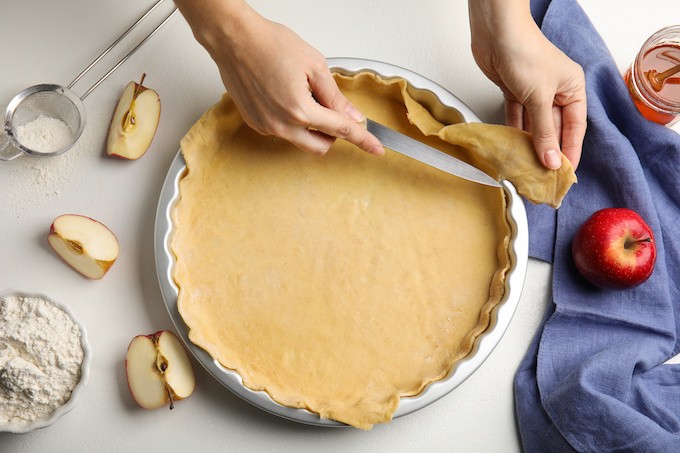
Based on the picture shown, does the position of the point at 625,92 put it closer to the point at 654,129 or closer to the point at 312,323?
the point at 654,129

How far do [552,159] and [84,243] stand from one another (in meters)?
0.86

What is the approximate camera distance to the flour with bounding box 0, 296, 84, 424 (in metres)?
1.16

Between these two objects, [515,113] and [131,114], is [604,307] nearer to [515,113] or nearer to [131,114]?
[515,113]

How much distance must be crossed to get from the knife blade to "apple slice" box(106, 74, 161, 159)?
0.44 m

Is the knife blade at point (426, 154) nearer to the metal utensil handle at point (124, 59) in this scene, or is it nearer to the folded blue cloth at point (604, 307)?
the folded blue cloth at point (604, 307)

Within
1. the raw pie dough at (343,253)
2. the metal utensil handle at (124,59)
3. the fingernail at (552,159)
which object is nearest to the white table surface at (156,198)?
the metal utensil handle at (124,59)

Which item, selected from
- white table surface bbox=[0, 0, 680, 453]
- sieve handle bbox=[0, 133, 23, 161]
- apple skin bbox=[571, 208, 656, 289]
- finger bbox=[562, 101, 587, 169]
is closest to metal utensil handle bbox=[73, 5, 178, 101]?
white table surface bbox=[0, 0, 680, 453]

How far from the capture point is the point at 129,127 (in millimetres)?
1312

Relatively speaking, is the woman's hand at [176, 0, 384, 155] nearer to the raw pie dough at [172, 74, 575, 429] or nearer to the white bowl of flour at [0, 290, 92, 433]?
the raw pie dough at [172, 74, 575, 429]

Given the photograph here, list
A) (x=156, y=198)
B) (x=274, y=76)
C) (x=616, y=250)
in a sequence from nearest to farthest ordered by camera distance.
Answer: (x=274, y=76) < (x=616, y=250) < (x=156, y=198)

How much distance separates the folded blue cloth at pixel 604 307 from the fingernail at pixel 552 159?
0.54ft

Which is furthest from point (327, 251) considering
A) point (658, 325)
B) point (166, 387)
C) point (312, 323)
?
point (658, 325)

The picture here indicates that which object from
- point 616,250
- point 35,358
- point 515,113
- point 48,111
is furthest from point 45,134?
point 616,250

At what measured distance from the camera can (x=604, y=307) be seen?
1312 millimetres
